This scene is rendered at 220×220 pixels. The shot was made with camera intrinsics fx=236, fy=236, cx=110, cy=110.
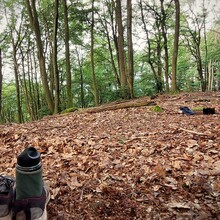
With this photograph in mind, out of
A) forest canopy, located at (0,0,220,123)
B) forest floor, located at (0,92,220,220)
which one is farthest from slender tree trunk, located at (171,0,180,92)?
forest floor, located at (0,92,220,220)

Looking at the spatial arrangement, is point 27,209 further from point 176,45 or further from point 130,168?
point 176,45

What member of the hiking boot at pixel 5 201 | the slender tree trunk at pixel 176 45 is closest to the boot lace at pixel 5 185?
the hiking boot at pixel 5 201

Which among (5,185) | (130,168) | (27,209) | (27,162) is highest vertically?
(27,162)

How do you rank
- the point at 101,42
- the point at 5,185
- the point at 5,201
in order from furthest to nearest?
1. the point at 101,42
2. the point at 5,185
3. the point at 5,201

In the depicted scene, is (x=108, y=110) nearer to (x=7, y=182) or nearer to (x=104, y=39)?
(x=7, y=182)

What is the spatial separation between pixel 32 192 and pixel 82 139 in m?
2.74

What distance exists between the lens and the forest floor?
8.39 ft

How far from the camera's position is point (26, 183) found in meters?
1.91

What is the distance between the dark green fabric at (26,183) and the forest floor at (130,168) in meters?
0.68

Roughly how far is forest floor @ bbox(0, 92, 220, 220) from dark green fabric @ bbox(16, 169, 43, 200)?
0.68 metres

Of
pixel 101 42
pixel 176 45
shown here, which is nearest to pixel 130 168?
pixel 176 45

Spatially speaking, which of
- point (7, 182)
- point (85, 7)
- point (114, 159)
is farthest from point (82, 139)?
point (85, 7)

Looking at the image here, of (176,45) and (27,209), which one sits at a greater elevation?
(176,45)

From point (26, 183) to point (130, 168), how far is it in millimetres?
1744
